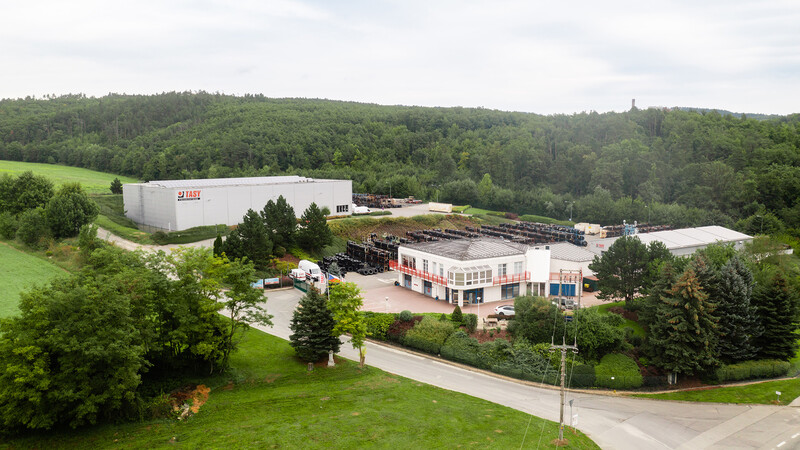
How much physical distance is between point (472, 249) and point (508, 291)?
4.61 metres

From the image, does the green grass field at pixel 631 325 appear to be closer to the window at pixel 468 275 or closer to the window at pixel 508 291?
the window at pixel 508 291

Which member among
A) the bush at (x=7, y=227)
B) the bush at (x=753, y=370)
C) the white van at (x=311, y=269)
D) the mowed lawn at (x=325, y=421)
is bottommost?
the bush at (x=753, y=370)

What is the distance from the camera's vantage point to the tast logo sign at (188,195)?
204ft

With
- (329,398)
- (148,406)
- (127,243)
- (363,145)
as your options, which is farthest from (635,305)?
(363,145)

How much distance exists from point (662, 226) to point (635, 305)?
43779mm

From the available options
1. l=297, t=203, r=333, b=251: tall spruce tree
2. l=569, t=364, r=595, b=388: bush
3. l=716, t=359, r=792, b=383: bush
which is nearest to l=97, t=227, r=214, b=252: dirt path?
l=297, t=203, r=333, b=251: tall spruce tree

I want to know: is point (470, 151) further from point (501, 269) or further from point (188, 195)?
point (501, 269)

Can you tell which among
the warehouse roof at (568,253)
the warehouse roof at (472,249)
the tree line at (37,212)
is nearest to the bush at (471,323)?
the warehouse roof at (472,249)

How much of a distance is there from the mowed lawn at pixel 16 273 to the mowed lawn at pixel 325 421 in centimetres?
1535

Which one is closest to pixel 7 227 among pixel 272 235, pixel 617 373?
pixel 272 235

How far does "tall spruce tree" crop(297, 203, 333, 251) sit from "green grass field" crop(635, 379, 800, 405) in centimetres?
3571

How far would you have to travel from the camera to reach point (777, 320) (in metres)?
34.6

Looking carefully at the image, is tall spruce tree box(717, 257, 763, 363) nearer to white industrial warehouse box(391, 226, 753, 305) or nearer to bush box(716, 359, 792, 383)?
bush box(716, 359, 792, 383)

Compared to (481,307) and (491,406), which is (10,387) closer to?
(491,406)
